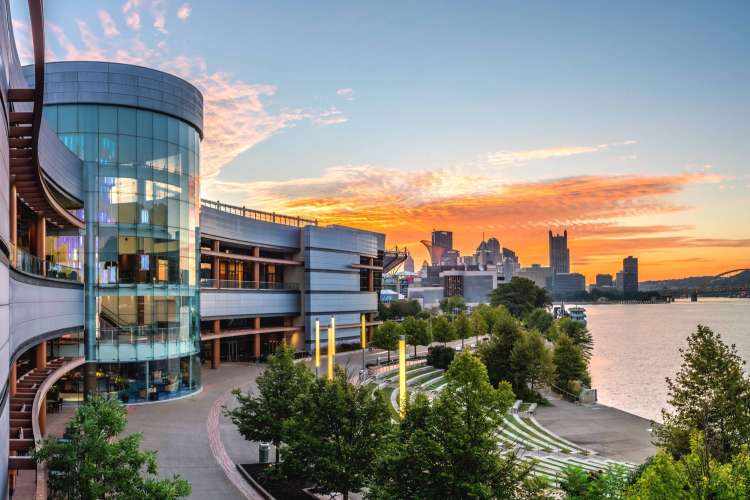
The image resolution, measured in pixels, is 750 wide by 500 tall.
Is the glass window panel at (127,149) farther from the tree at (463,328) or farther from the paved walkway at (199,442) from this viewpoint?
the tree at (463,328)

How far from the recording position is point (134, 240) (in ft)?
125

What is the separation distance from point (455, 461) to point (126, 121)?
31067 millimetres

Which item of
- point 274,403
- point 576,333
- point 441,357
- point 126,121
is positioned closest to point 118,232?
point 126,121

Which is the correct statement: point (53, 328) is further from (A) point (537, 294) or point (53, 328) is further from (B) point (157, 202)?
(A) point (537, 294)

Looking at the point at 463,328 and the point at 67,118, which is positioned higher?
the point at 67,118

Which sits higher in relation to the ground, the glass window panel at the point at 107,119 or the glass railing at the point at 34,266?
the glass window panel at the point at 107,119

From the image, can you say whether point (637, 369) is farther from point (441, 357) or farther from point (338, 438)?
point (338, 438)

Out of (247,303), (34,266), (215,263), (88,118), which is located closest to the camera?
(34,266)

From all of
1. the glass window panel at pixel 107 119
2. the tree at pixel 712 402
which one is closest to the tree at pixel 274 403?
the tree at pixel 712 402

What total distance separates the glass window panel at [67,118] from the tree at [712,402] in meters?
35.1

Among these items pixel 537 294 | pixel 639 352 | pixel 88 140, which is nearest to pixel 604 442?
pixel 88 140

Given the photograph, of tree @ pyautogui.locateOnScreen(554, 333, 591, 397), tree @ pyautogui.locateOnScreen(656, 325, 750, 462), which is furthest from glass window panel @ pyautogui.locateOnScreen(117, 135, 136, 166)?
tree @ pyautogui.locateOnScreen(554, 333, 591, 397)

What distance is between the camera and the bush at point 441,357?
63969mm

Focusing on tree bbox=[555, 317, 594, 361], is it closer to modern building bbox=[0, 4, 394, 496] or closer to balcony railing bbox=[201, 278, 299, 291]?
balcony railing bbox=[201, 278, 299, 291]
